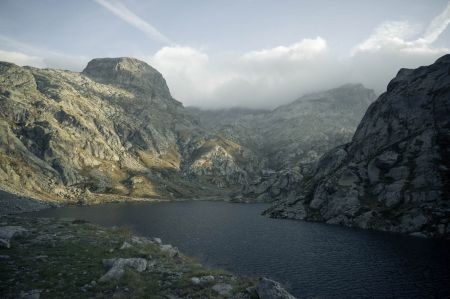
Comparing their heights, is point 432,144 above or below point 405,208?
above

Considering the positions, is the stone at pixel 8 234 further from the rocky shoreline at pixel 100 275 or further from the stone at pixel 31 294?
the stone at pixel 31 294

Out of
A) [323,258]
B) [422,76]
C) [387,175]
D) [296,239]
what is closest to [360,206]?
[387,175]

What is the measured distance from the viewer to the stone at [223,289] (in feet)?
122

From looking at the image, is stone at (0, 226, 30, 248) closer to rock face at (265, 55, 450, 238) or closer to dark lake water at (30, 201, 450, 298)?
dark lake water at (30, 201, 450, 298)

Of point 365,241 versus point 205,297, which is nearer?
point 205,297

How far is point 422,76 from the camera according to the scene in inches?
6673

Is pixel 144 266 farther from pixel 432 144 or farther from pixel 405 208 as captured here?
pixel 432 144

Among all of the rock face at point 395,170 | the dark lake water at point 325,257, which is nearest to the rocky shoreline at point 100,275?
the dark lake water at point 325,257

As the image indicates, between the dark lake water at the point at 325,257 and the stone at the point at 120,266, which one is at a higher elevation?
the stone at the point at 120,266

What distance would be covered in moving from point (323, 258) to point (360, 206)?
7039cm

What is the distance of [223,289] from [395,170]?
124660 mm

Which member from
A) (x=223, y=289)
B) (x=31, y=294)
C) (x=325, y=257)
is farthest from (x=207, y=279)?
(x=325, y=257)

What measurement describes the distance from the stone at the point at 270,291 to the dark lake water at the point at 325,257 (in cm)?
2319

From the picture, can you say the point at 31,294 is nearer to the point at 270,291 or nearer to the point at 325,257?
the point at 270,291
